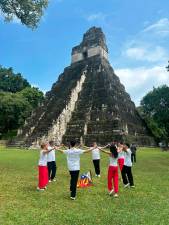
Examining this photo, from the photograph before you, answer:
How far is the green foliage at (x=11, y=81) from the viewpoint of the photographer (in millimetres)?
74312

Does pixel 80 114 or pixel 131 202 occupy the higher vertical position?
pixel 80 114

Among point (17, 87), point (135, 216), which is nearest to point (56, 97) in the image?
point (17, 87)

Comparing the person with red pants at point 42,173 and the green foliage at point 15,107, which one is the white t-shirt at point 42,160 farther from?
the green foliage at point 15,107

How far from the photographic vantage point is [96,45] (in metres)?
50.3

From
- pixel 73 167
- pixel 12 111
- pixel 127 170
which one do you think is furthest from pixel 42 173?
pixel 12 111

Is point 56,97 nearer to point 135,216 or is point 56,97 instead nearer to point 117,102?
point 117,102

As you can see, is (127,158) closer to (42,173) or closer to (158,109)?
(42,173)

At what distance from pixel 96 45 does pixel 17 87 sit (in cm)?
3105

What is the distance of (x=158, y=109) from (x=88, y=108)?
19191mm

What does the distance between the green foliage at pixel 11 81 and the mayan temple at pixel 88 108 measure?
83.9ft

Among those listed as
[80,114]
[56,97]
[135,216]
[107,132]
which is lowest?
[135,216]

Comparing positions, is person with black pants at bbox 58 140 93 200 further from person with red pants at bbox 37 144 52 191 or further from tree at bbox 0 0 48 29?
tree at bbox 0 0 48 29

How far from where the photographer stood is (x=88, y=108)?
4191 centimetres

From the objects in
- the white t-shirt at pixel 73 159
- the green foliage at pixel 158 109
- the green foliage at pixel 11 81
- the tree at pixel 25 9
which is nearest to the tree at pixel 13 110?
the green foliage at pixel 11 81
